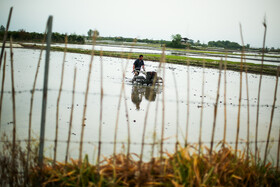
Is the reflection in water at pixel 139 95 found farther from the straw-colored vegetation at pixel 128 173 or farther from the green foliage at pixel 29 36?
the green foliage at pixel 29 36

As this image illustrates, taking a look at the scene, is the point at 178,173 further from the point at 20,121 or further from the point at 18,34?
the point at 18,34

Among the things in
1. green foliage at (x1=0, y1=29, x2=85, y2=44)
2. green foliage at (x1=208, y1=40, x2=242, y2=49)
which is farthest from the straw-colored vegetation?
green foliage at (x1=208, y1=40, x2=242, y2=49)

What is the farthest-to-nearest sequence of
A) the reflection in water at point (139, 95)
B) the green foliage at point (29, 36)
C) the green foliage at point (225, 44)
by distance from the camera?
the green foliage at point (225, 44)
the green foliage at point (29, 36)
the reflection in water at point (139, 95)

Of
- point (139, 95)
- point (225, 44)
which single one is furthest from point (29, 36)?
point (225, 44)

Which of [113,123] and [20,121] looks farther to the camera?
[113,123]

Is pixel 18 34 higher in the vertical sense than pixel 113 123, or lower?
higher

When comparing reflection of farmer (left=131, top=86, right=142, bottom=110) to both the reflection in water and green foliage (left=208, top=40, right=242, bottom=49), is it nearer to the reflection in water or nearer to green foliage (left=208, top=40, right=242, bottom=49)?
the reflection in water

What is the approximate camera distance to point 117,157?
11.4ft

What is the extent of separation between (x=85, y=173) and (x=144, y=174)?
2.63 ft

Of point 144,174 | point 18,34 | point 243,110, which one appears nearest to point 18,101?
point 144,174

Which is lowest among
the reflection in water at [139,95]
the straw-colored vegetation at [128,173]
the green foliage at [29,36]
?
the straw-colored vegetation at [128,173]

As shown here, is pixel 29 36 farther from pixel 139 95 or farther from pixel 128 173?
pixel 128 173

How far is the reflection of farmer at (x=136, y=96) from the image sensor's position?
31.9 ft

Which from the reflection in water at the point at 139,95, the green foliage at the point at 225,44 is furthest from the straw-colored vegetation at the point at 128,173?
the green foliage at the point at 225,44
